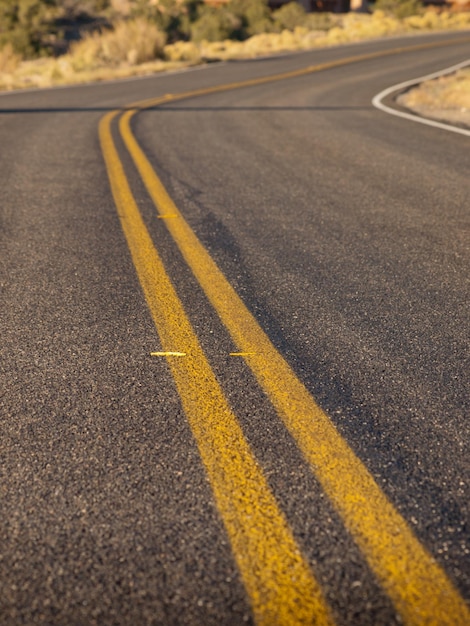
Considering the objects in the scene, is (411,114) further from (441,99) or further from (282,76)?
(282,76)

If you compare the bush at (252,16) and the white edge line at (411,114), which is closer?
the white edge line at (411,114)

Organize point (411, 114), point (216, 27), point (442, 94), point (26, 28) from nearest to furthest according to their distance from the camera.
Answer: point (411, 114), point (442, 94), point (26, 28), point (216, 27)

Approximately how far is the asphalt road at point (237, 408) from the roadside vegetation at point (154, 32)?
55.1 ft

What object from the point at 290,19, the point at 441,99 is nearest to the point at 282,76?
the point at 441,99

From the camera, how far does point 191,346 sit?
11.0 ft

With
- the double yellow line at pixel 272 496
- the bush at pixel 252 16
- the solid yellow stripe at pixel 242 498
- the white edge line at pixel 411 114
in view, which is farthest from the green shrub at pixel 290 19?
the solid yellow stripe at pixel 242 498

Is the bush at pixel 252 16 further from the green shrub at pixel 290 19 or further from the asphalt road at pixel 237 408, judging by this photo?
the asphalt road at pixel 237 408

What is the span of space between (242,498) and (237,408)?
1.96 feet

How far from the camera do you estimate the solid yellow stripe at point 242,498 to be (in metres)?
1.81

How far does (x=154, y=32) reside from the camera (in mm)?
27094

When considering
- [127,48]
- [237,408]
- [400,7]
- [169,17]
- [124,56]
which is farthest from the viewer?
[400,7]

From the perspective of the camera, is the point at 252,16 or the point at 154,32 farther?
the point at 252,16

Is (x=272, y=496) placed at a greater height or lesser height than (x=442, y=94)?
greater

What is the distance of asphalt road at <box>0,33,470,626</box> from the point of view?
1.89 metres
